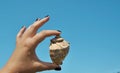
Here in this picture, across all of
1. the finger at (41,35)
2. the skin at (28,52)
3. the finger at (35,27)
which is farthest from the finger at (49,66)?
the finger at (35,27)

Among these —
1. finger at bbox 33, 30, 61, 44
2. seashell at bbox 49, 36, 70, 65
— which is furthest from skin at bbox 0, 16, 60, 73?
seashell at bbox 49, 36, 70, 65

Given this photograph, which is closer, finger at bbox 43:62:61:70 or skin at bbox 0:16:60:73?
skin at bbox 0:16:60:73

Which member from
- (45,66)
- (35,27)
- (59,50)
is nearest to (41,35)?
(35,27)

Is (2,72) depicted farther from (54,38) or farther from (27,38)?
(54,38)

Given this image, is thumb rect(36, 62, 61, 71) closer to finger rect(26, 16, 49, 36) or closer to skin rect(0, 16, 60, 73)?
skin rect(0, 16, 60, 73)

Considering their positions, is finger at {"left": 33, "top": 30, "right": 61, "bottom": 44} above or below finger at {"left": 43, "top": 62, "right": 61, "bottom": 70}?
above

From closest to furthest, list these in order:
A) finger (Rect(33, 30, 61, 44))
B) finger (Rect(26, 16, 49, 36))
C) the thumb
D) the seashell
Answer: finger (Rect(33, 30, 61, 44))
finger (Rect(26, 16, 49, 36))
the thumb
the seashell

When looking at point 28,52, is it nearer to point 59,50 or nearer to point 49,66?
point 49,66
